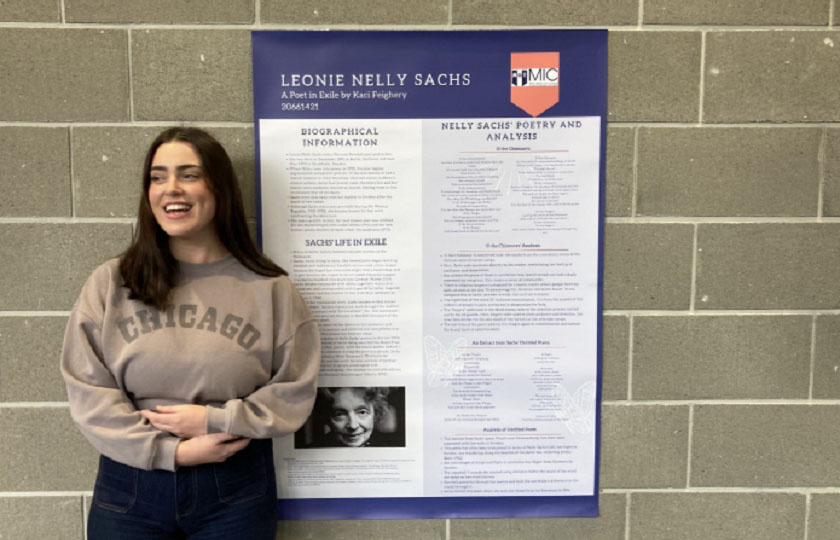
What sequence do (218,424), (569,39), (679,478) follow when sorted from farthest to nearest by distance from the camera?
(679,478)
(569,39)
(218,424)

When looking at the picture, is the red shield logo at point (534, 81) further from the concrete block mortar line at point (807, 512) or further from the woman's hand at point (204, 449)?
the concrete block mortar line at point (807, 512)

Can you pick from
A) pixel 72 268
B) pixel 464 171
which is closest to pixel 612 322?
pixel 464 171

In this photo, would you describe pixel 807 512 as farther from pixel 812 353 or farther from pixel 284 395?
pixel 284 395

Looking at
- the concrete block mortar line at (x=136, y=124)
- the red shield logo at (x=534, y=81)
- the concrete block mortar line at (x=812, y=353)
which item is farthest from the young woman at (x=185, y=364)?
the concrete block mortar line at (x=812, y=353)

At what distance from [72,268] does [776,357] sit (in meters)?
1.79

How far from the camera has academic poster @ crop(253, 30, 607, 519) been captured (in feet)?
4.77

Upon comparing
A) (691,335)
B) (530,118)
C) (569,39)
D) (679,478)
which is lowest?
(679,478)

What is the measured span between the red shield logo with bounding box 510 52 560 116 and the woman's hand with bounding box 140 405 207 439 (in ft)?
3.33

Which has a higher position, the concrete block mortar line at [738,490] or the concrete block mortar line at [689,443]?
the concrete block mortar line at [689,443]

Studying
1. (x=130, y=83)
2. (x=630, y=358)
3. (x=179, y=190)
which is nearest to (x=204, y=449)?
(x=179, y=190)

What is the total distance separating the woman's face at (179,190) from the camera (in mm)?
1250

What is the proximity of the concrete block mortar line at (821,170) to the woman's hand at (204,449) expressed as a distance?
1514mm

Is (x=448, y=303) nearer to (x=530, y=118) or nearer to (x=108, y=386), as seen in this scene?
(x=530, y=118)

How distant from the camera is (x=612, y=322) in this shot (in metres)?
1.52
